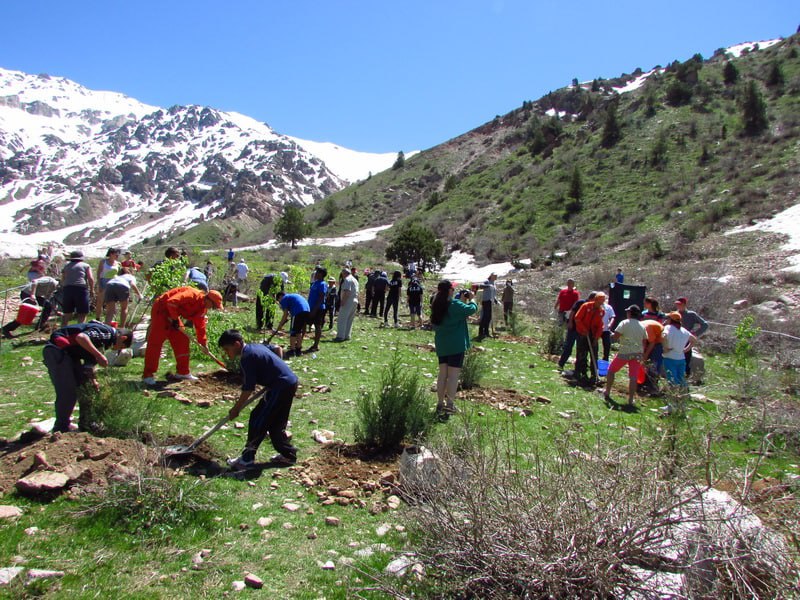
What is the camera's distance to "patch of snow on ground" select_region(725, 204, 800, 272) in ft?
72.4

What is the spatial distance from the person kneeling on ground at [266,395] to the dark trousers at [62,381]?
1.67m

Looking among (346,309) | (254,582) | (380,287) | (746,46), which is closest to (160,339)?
(254,582)

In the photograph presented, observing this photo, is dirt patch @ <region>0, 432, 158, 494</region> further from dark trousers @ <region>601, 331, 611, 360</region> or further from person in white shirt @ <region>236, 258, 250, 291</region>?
person in white shirt @ <region>236, 258, 250, 291</region>

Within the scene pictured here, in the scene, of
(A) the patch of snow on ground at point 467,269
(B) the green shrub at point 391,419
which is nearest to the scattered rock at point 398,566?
(B) the green shrub at point 391,419

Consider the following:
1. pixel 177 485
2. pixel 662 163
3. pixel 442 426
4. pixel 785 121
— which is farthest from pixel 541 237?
pixel 177 485

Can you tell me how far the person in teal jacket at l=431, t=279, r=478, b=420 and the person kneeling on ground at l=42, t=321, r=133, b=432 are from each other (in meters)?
4.01

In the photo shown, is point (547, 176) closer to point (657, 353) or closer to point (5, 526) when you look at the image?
point (657, 353)

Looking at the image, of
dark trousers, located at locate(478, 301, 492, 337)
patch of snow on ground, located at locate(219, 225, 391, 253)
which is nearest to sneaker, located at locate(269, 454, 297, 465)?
dark trousers, located at locate(478, 301, 492, 337)

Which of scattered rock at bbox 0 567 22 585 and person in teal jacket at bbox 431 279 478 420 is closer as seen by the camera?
scattered rock at bbox 0 567 22 585

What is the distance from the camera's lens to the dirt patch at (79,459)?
4164 mm

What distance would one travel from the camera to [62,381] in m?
5.17

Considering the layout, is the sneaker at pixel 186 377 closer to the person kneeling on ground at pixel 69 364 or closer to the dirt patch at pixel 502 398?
the person kneeling on ground at pixel 69 364

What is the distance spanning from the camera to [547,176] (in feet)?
174

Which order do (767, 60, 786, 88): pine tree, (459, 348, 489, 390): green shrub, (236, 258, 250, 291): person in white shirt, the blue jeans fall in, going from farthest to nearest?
1. (767, 60, 786, 88): pine tree
2. (236, 258, 250, 291): person in white shirt
3. (459, 348, 489, 390): green shrub
4. the blue jeans
